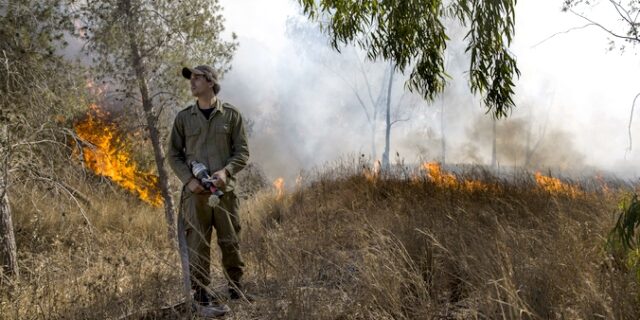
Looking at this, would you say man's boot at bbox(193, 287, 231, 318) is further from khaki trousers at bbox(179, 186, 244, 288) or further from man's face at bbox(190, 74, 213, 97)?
man's face at bbox(190, 74, 213, 97)

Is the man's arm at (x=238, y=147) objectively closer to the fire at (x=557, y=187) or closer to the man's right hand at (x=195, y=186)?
the man's right hand at (x=195, y=186)

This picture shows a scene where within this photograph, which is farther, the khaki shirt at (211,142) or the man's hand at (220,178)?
the khaki shirt at (211,142)

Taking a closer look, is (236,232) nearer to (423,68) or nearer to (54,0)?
(423,68)

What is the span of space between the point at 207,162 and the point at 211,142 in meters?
0.16

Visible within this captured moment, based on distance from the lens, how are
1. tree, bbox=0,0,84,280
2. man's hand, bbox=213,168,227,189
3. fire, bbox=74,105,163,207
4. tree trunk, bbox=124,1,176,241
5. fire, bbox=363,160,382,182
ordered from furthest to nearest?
fire, bbox=74,105,163,207, tree trunk, bbox=124,1,176,241, fire, bbox=363,160,382,182, tree, bbox=0,0,84,280, man's hand, bbox=213,168,227,189

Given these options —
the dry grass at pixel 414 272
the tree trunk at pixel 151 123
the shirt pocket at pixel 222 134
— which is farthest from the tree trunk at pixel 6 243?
the tree trunk at pixel 151 123

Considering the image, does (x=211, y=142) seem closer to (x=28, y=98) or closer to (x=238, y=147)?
(x=238, y=147)

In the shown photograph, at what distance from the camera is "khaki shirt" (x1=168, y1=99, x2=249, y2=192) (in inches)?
175

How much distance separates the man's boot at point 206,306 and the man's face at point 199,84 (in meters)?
1.52

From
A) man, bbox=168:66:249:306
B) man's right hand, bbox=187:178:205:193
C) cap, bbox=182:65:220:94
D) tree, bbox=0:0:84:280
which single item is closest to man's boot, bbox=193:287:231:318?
man, bbox=168:66:249:306

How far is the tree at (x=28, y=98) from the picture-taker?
5.96 meters

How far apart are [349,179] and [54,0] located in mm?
5748

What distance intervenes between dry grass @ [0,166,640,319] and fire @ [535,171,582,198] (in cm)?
15

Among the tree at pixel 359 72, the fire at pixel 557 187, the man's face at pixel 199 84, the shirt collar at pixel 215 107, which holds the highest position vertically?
the tree at pixel 359 72
